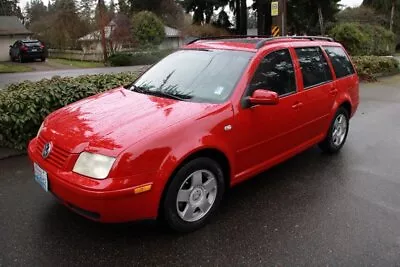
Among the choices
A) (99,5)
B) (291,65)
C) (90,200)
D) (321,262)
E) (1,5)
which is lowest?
(321,262)

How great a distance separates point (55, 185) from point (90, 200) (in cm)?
42

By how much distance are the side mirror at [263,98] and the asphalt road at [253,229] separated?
42.6 inches

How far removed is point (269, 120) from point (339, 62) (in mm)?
2077

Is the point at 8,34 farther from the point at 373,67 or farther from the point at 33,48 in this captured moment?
the point at 373,67

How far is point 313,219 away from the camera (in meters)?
3.69

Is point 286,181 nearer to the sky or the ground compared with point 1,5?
nearer to the ground

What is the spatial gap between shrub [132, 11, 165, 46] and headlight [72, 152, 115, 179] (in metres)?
26.6

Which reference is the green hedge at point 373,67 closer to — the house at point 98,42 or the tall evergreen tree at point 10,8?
the house at point 98,42

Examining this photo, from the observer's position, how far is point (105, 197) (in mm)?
2850

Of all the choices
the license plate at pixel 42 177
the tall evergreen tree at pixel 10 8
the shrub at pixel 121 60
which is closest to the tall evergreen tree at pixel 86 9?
the shrub at pixel 121 60

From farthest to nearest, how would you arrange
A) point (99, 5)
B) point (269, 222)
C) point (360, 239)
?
point (99, 5) < point (269, 222) < point (360, 239)

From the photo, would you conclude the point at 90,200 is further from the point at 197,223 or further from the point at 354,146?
the point at 354,146

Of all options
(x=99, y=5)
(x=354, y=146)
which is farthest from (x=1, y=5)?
(x=354, y=146)

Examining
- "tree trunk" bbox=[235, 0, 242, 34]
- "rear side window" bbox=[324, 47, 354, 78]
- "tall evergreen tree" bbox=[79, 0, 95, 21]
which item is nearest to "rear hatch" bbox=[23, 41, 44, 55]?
"tall evergreen tree" bbox=[79, 0, 95, 21]
